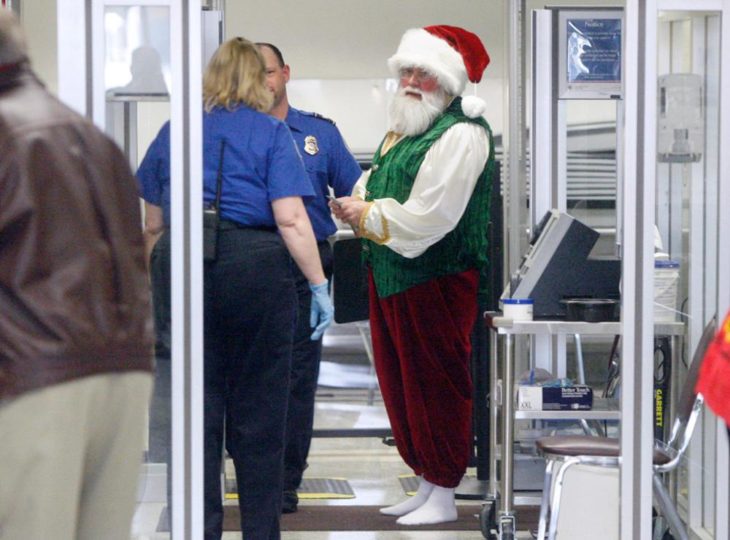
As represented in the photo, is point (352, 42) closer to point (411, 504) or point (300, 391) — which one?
point (300, 391)

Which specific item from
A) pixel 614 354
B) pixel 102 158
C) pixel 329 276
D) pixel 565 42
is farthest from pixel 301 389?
pixel 102 158

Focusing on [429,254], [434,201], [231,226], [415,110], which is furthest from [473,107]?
[231,226]

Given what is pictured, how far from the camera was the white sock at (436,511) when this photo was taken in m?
4.52

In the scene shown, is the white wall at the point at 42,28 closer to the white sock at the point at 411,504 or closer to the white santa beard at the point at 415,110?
the white santa beard at the point at 415,110

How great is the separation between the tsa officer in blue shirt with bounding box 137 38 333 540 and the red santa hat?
1.09m

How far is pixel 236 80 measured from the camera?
352cm

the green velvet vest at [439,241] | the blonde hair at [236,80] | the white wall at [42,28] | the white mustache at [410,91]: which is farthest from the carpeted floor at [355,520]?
the white wall at [42,28]

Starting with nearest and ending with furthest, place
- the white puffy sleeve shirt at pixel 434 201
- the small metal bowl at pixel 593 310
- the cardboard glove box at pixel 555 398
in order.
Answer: the small metal bowl at pixel 593 310 < the cardboard glove box at pixel 555 398 < the white puffy sleeve shirt at pixel 434 201

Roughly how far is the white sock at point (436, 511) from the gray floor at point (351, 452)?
0.23 feet

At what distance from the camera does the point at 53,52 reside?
22.7 ft

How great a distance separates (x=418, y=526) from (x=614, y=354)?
0.80 metres

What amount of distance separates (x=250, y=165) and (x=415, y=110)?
45.4 inches

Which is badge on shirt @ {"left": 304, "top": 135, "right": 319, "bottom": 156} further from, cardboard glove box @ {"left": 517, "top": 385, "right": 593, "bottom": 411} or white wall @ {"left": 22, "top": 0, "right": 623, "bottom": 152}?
white wall @ {"left": 22, "top": 0, "right": 623, "bottom": 152}

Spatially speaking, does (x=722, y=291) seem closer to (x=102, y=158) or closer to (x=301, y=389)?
(x=102, y=158)
